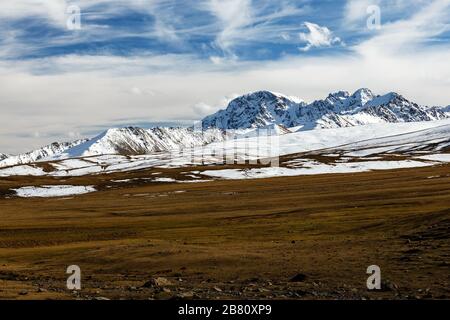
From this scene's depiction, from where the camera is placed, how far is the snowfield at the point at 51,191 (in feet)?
561

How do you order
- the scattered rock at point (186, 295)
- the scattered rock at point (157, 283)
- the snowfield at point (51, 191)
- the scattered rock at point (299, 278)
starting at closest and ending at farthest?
the scattered rock at point (186, 295) < the scattered rock at point (157, 283) < the scattered rock at point (299, 278) < the snowfield at point (51, 191)

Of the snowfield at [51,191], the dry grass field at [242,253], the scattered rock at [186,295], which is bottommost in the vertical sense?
the snowfield at [51,191]

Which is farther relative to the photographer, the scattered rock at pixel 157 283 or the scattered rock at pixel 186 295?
the scattered rock at pixel 157 283

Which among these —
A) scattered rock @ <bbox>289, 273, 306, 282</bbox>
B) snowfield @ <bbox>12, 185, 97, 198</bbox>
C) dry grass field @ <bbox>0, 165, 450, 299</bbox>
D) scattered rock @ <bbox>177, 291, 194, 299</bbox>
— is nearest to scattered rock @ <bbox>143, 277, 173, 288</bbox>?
dry grass field @ <bbox>0, 165, 450, 299</bbox>

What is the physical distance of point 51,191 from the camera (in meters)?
175

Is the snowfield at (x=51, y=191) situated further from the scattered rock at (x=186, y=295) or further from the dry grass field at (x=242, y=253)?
the scattered rock at (x=186, y=295)

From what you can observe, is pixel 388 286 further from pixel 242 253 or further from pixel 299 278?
pixel 242 253

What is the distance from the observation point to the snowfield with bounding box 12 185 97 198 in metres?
171

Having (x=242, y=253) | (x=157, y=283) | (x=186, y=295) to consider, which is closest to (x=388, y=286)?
(x=186, y=295)

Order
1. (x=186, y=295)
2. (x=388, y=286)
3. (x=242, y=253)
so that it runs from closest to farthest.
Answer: (x=186, y=295), (x=388, y=286), (x=242, y=253)

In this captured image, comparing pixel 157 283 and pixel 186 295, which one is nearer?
pixel 186 295

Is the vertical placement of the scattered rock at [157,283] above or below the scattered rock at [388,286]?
below

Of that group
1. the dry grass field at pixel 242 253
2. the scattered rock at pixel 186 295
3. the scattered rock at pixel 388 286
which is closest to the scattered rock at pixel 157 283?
the dry grass field at pixel 242 253
